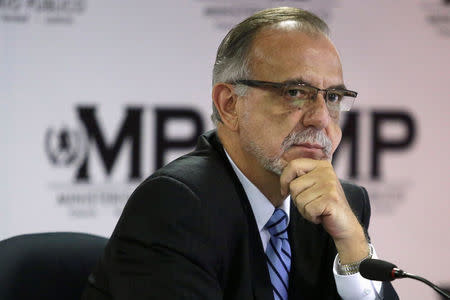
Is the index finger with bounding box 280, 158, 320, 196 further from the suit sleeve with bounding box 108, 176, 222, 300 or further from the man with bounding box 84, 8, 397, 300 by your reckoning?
the suit sleeve with bounding box 108, 176, 222, 300

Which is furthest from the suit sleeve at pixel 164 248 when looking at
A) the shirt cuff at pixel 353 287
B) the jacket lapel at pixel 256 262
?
the shirt cuff at pixel 353 287

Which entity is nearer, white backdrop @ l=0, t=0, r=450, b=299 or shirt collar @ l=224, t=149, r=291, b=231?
shirt collar @ l=224, t=149, r=291, b=231

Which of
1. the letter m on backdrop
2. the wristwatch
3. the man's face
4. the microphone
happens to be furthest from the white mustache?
the letter m on backdrop

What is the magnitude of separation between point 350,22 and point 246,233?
270 cm

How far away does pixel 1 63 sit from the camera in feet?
12.8

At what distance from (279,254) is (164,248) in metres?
0.40

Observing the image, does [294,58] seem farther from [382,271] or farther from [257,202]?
[382,271]

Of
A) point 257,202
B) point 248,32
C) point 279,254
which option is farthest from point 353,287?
point 248,32

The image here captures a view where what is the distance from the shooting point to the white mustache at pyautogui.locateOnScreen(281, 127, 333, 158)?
6.58 ft

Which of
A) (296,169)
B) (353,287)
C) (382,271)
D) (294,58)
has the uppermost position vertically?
(294,58)

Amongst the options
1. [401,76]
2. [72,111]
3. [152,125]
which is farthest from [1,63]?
[401,76]

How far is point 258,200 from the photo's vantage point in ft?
6.87

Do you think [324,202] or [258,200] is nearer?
[324,202]

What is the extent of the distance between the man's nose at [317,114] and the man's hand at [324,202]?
95 millimetres
